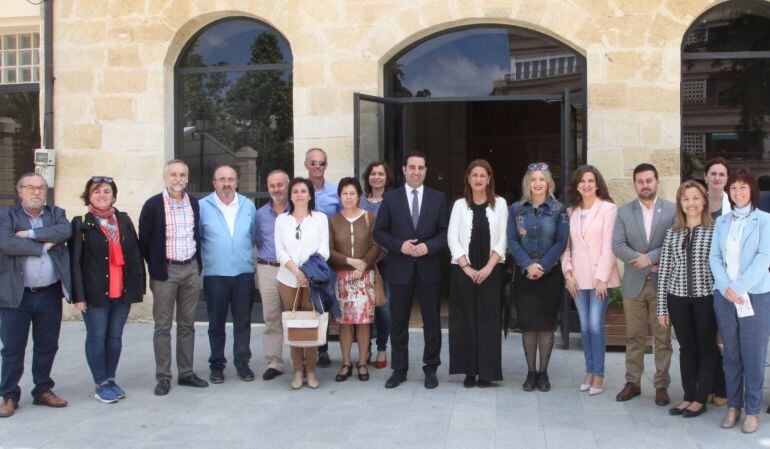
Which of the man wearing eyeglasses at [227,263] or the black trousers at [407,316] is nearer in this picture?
the black trousers at [407,316]

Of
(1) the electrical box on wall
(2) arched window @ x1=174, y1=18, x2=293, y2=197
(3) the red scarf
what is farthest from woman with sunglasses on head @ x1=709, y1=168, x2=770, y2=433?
(1) the electrical box on wall

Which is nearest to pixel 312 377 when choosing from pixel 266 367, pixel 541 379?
pixel 266 367

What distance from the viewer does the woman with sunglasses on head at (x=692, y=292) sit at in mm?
5344

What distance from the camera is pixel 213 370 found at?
6625 millimetres

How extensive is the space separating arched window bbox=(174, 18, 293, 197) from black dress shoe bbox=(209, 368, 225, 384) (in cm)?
303

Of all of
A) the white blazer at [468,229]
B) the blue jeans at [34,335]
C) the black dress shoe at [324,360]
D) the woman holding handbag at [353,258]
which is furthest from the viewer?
the black dress shoe at [324,360]

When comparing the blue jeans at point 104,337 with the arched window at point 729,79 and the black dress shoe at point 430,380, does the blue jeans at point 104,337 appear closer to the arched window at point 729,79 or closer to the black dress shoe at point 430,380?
the black dress shoe at point 430,380

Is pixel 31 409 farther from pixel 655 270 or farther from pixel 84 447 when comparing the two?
pixel 655 270

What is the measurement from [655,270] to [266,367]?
341 cm

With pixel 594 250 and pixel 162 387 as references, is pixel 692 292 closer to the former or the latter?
pixel 594 250

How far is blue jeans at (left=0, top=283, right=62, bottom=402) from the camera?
5719 millimetres

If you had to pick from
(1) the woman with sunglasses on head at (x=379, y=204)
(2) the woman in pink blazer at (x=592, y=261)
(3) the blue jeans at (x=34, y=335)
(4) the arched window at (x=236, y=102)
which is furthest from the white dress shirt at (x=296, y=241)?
(4) the arched window at (x=236, y=102)

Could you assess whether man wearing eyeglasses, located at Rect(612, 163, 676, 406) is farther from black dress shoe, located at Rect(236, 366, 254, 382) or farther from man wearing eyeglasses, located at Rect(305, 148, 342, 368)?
black dress shoe, located at Rect(236, 366, 254, 382)

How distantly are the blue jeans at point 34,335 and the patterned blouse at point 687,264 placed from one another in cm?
440
